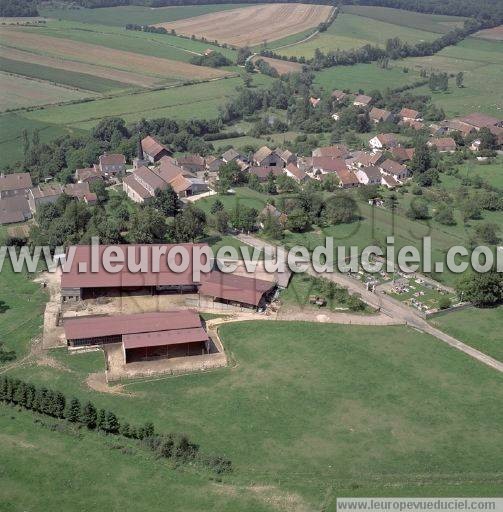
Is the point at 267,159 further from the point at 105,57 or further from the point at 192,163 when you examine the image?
the point at 105,57

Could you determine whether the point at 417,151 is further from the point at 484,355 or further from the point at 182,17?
the point at 182,17

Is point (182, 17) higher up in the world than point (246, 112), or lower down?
higher up

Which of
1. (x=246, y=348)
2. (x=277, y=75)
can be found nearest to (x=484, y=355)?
(x=246, y=348)

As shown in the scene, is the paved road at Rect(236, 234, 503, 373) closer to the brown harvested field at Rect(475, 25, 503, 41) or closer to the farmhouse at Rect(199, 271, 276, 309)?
the farmhouse at Rect(199, 271, 276, 309)

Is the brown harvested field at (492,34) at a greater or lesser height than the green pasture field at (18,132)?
greater

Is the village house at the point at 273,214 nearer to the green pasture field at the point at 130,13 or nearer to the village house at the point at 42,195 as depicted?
the village house at the point at 42,195

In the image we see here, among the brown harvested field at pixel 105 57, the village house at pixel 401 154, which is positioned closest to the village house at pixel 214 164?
the village house at pixel 401 154
